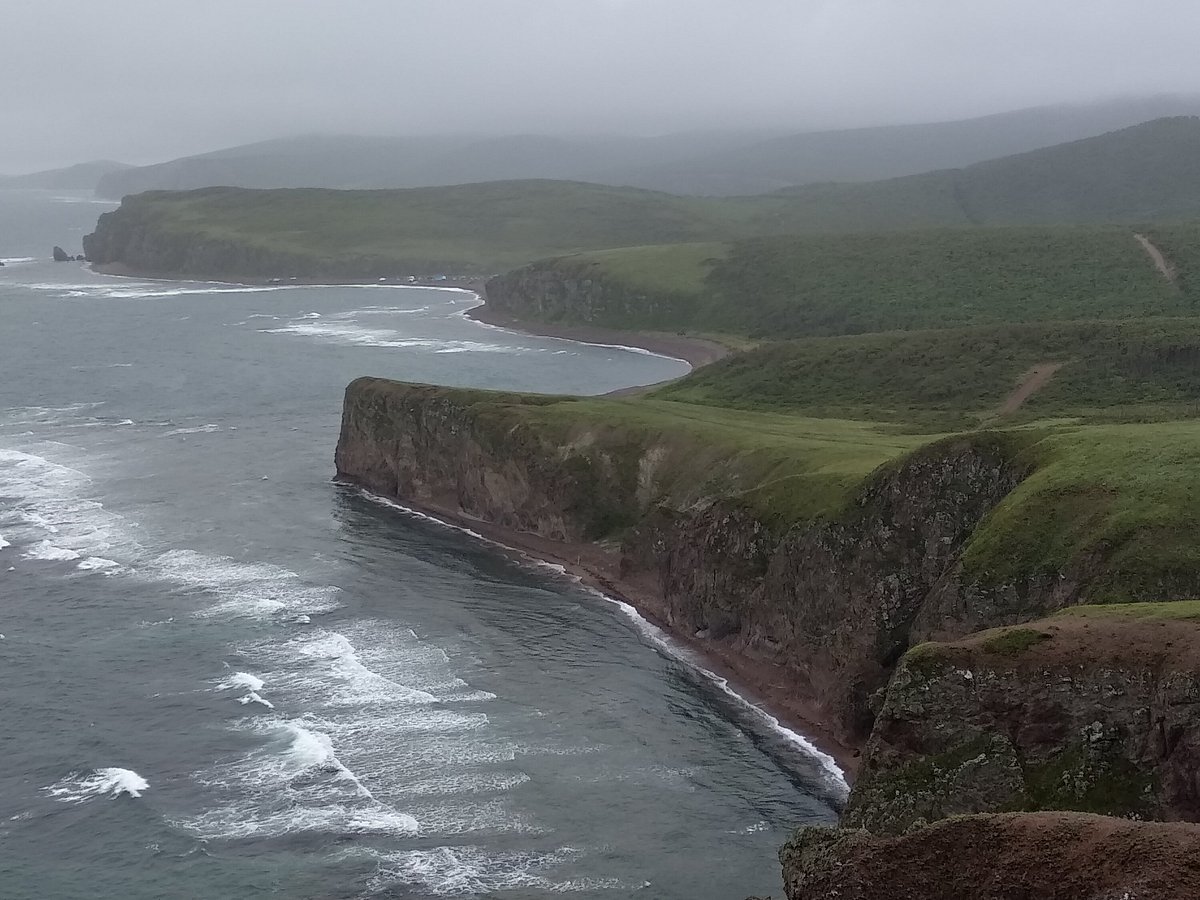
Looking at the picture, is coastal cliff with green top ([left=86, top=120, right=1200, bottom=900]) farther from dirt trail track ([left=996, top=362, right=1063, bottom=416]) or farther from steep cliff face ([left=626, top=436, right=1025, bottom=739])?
dirt trail track ([left=996, top=362, right=1063, bottom=416])

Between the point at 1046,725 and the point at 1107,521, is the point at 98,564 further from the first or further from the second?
the point at 1046,725

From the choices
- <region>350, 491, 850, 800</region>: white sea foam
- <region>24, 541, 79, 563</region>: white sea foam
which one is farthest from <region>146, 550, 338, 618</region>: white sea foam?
<region>350, 491, 850, 800</region>: white sea foam

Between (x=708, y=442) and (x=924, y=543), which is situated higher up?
(x=708, y=442)

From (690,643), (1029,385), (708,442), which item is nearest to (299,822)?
(690,643)

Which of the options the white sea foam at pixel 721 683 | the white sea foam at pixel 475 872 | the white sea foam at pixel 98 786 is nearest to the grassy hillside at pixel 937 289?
the white sea foam at pixel 721 683

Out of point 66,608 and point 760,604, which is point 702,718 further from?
point 66,608
